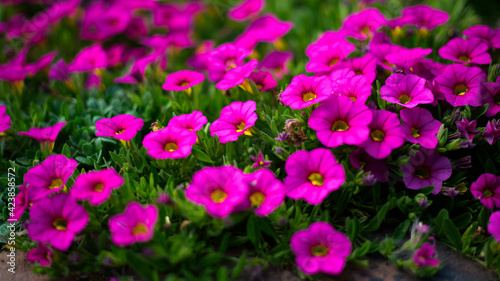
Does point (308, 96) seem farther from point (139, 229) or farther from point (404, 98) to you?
point (139, 229)

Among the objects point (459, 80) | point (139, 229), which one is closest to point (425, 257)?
point (459, 80)

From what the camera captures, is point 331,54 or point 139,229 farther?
point 331,54

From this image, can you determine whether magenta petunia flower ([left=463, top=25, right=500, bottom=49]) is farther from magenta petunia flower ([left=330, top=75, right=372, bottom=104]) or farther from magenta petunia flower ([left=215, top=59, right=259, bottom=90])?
magenta petunia flower ([left=215, top=59, right=259, bottom=90])

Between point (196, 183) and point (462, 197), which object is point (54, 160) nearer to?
point (196, 183)

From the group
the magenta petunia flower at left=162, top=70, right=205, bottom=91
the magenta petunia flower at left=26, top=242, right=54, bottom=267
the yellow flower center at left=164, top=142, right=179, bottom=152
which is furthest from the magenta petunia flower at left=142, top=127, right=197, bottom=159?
the magenta petunia flower at left=26, top=242, right=54, bottom=267

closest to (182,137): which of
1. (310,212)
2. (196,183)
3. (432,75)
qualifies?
(196,183)
